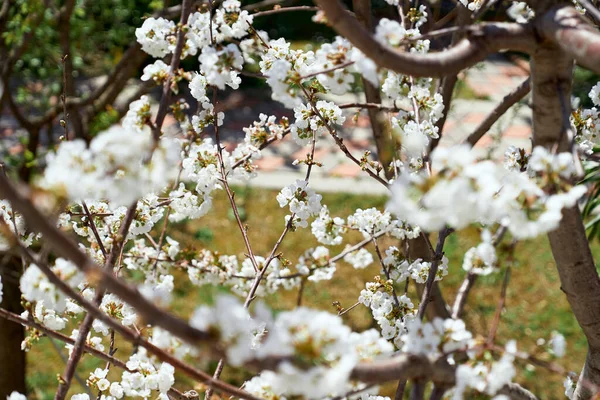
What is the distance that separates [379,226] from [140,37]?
901mm

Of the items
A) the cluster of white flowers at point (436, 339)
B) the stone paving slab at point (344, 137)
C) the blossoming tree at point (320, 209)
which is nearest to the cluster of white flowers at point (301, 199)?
the blossoming tree at point (320, 209)

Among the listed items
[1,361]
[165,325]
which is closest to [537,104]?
[165,325]

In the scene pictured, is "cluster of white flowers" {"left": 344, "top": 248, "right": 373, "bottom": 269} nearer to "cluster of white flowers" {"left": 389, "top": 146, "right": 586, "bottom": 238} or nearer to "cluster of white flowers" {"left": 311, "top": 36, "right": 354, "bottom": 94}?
"cluster of white flowers" {"left": 311, "top": 36, "right": 354, "bottom": 94}

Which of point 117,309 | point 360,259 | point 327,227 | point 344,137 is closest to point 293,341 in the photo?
point 117,309

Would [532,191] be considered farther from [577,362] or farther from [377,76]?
Answer: [577,362]

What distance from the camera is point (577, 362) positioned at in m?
3.51

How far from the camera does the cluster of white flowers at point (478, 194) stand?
2.76ft

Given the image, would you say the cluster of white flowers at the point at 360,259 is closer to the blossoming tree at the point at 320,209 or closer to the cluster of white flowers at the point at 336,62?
the blossoming tree at the point at 320,209

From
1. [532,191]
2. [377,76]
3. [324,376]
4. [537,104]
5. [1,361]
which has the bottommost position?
[324,376]

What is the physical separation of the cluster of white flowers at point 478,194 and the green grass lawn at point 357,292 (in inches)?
88.4

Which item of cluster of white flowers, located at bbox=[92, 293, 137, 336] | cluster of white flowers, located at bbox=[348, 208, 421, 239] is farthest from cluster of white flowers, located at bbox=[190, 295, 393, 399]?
cluster of white flowers, located at bbox=[348, 208, 421, 239]

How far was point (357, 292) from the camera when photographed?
4.07m

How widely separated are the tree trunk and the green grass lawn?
41 cm

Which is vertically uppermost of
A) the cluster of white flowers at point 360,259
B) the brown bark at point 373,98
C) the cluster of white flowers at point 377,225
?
the brown bark at point 373,98
